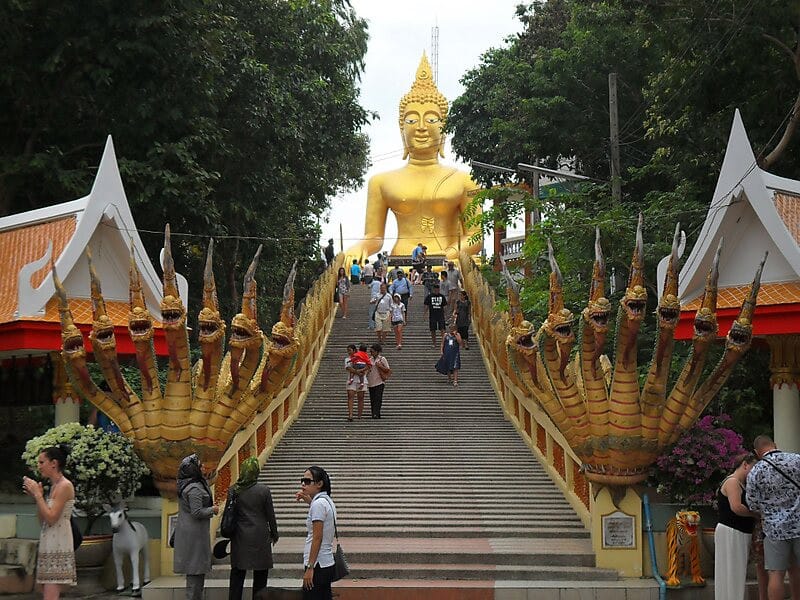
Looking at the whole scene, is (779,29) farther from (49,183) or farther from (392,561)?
(49,183)

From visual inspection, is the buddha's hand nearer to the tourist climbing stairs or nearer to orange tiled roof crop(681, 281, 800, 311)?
the tourist climbing stairs

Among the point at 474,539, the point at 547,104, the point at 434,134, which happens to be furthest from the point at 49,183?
the point at 434,134

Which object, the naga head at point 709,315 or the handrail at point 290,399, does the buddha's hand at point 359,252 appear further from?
the naga head at point 709,315

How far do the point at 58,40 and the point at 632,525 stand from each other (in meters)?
13.6

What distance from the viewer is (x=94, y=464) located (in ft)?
41.3

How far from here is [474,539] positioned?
13789mm

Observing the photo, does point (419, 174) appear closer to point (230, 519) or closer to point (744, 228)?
point (744, 228)

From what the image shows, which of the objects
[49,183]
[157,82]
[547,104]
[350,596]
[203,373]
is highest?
[547,104]

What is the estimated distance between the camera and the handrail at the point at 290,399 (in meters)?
14.4

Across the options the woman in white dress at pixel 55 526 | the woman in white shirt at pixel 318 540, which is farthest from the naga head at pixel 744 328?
the woman in white dress at pixel 55 526

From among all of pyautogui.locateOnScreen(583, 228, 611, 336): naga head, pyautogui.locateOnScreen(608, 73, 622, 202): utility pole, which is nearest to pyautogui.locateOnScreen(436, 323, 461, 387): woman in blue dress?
pyautogui.locateOnScreen(608, 73, 622, 202): utility pole

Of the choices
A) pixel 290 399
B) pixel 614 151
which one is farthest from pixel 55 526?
pixel 614 151

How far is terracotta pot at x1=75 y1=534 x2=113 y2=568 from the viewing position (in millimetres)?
12562

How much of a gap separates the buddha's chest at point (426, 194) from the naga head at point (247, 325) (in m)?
27.6
